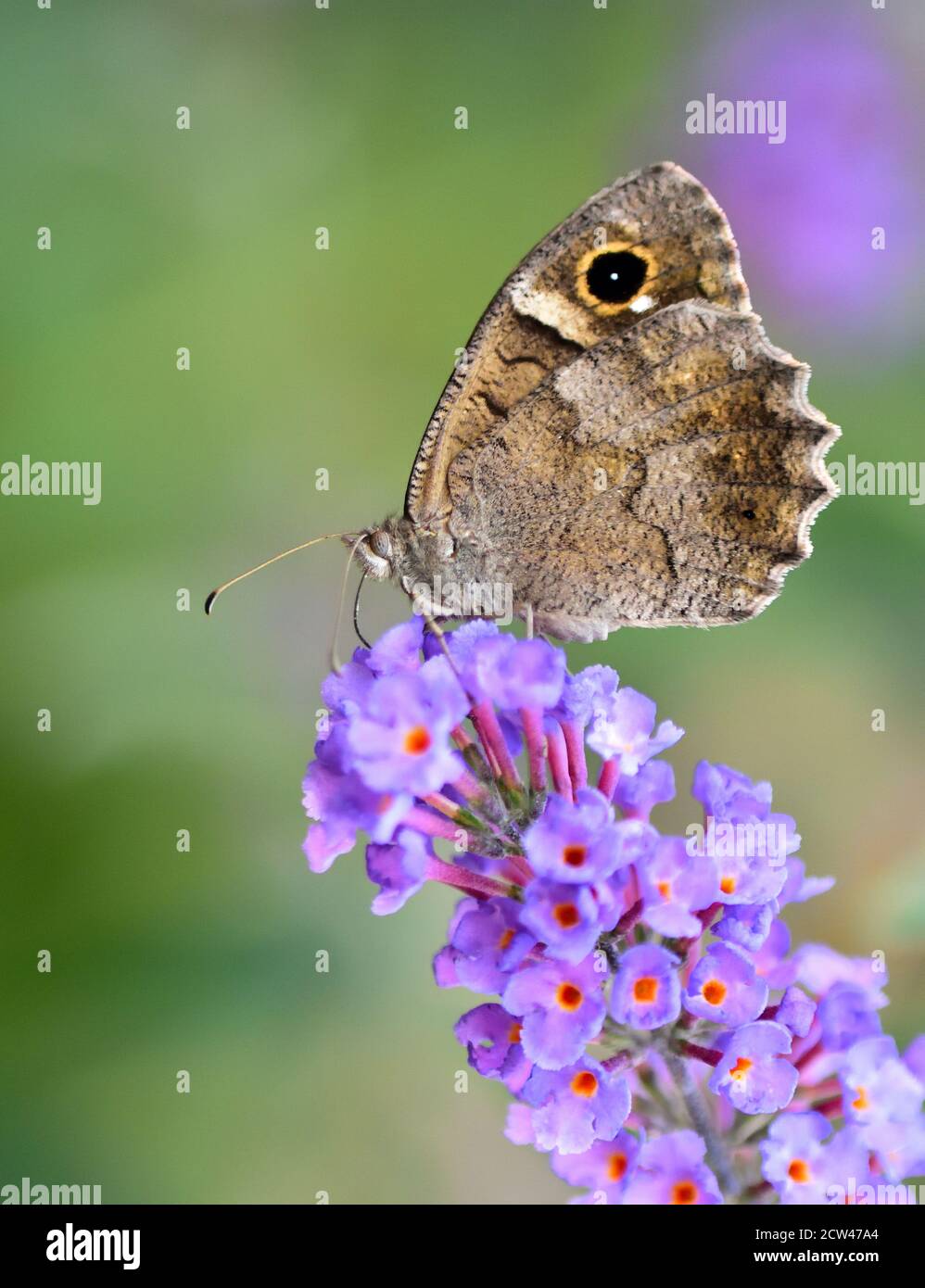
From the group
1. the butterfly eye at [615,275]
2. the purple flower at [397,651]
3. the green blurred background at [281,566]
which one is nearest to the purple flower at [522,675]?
the purple flower at [397,651]

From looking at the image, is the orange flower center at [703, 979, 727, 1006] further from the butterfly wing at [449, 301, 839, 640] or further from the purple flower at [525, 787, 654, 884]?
the butterfly wing at [449, 301, 839, 640]

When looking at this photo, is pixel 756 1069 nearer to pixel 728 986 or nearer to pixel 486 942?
pixel 728 986

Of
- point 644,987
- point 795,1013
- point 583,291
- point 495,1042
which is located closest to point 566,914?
point 644,987

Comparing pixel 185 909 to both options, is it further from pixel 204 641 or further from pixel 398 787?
pixel 398 787

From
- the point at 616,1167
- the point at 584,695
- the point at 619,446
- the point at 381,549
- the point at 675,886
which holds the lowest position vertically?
the point at 616,1167

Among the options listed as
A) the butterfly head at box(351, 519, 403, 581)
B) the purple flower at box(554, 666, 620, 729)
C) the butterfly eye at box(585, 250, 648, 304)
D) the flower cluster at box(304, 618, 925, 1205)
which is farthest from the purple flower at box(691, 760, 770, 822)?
the butterfly eye at box(585, 250, 648, 304)

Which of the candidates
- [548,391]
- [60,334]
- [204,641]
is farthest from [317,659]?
[548,391]
